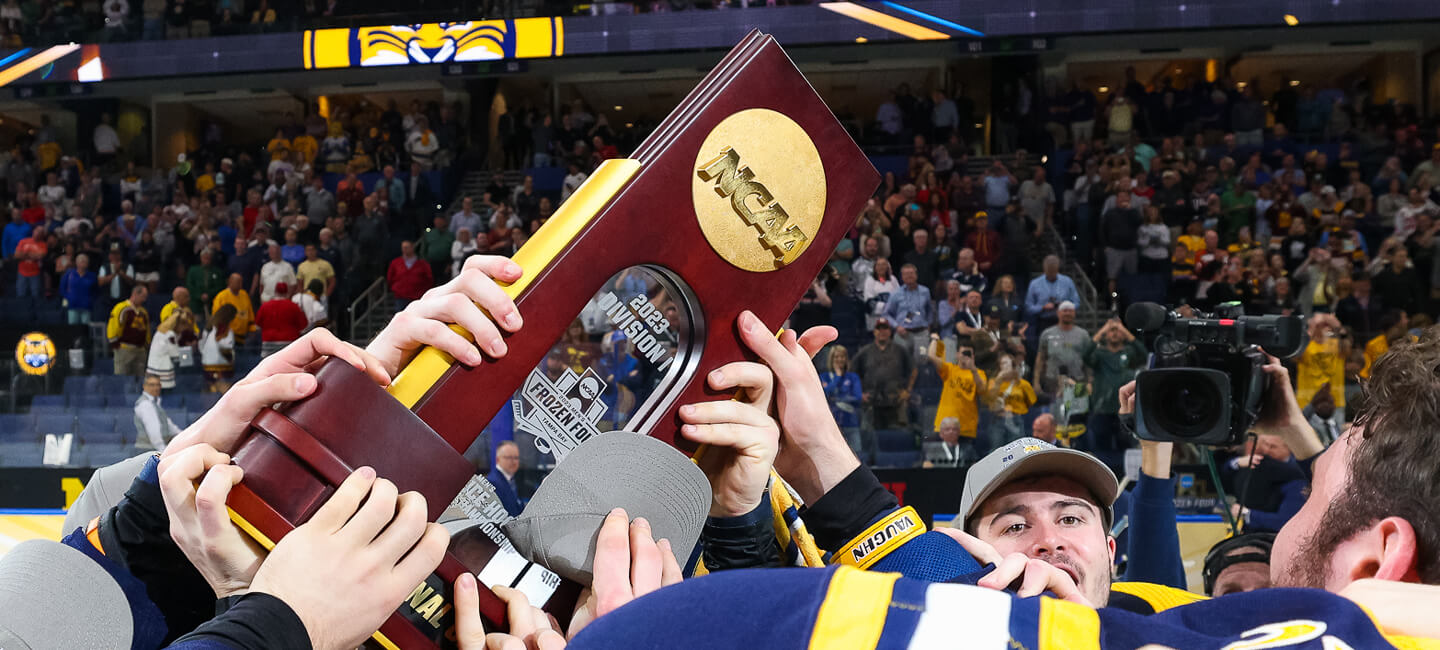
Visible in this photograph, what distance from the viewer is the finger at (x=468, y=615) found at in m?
0.99

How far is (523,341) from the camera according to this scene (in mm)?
1087

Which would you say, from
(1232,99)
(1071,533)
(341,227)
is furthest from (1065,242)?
(1071,533)

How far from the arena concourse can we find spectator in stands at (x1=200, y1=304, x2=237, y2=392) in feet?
0.16

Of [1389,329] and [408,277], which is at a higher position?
[1389,329]

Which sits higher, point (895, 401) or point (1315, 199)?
point (1315, 199)

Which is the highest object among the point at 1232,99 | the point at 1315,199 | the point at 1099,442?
the point at 1232,99

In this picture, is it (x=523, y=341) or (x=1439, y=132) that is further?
(x=1439, y=132)

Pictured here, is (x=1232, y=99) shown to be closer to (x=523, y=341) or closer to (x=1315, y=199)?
(x=1315, y=199)

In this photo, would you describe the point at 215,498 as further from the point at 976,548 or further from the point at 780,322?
the point at 976,548

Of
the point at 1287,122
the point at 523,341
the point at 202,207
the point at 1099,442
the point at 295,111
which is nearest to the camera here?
the point at 523,341

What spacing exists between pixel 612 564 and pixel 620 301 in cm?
34

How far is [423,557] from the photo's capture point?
3.11 feet

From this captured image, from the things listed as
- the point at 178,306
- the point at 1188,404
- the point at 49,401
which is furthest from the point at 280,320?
the point at 1188,404

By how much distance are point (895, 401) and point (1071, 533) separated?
4252 mm
